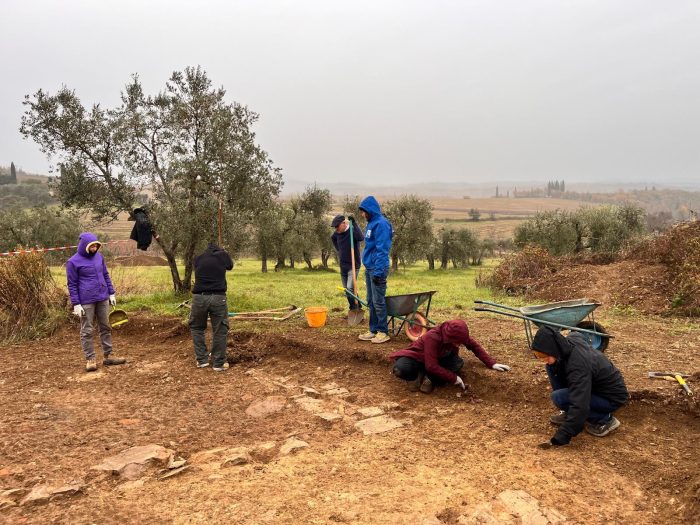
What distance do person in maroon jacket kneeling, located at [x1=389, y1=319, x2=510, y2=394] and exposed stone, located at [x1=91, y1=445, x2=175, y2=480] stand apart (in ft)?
9.20

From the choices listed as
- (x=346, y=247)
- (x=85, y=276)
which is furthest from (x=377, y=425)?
(x=85, y=276)

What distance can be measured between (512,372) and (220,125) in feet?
32.0

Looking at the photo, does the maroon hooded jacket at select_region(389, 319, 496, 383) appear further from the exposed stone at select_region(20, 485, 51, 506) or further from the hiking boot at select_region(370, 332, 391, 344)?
the exposed stone at select_region(20, 485, 51, 506)

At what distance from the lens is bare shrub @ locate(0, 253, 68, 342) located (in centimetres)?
896

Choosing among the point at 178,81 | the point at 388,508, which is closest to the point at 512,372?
the point at 388,508

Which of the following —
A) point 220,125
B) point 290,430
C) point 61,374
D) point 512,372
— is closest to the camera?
point 290,430

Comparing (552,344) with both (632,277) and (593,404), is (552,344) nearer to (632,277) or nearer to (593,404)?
(593,404)

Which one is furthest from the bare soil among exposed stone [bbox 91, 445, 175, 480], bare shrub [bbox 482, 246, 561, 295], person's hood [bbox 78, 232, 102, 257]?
bare shrub [bbox 482, 246, 561, 295]

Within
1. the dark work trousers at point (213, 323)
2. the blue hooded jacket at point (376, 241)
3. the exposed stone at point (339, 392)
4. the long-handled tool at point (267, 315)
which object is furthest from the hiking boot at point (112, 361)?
the blue hooded jacket at point (376, 241)

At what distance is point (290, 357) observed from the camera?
7.23 meters

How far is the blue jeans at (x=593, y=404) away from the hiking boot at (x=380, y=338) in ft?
10.4

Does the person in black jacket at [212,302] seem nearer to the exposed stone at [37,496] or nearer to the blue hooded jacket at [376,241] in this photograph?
the blue hooded jacket at [376,241]

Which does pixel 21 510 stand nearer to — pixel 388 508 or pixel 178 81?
pixel 388 508

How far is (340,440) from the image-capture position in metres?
4.51
